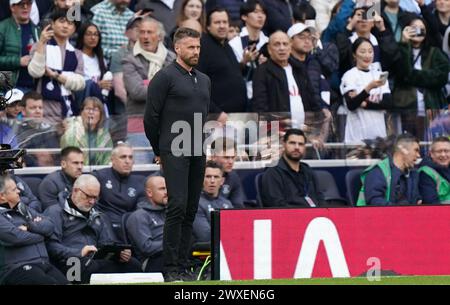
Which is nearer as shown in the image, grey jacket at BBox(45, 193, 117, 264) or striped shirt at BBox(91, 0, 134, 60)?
grey jacket at BBox(45, 193, 117, 264)

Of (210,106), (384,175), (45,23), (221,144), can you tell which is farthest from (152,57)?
(384,175)

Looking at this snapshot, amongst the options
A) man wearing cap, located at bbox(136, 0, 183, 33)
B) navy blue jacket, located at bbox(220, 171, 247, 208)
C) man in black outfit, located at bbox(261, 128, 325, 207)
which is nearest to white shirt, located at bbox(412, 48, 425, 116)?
man in black outfit, located at bbox(261, 128, 325, 207)

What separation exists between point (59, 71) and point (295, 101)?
259 centimetres

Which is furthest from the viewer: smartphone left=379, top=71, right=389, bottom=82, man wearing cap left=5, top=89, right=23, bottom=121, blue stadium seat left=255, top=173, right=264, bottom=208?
smartphone left=379, top=71, right=389, bottom=82

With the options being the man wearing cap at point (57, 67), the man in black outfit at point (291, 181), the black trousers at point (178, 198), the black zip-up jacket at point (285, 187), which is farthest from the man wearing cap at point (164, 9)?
the black trousers at point (178, 198)

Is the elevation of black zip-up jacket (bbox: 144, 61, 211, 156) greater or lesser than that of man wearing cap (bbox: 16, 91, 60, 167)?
greater

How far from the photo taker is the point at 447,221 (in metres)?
12.1

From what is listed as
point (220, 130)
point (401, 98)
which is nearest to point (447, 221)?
point (220, 130)

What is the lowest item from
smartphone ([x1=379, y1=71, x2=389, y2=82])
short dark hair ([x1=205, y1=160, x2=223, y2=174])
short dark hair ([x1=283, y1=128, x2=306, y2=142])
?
short dark hair ([x1=205, y1=160, x2=223, y2=174])

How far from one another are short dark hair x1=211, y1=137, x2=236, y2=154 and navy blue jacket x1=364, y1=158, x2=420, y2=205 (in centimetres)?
150

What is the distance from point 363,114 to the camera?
15.7 meters

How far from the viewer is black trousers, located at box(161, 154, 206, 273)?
11477mm

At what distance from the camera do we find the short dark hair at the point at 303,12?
16.7m

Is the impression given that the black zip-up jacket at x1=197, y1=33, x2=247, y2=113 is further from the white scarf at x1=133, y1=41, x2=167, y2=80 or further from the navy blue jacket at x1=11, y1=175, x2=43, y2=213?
the navy blue jacket at x1=11, y1=175, x2=43, y2=213
